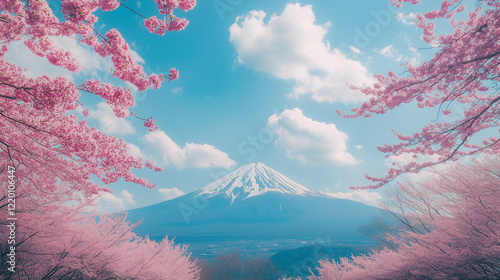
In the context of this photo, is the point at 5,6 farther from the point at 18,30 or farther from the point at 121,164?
the point at 121,164

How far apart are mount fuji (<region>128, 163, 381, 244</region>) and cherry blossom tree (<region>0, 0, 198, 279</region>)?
11032 centimetres

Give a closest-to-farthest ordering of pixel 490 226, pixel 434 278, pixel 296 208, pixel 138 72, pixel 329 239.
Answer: pixel 138 72, pixel 490 226, pixel 434 278, pixel 329 239, pixel 296 208

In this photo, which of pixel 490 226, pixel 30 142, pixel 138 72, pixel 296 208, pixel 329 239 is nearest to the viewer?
pixel 138 72

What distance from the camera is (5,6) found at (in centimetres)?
259

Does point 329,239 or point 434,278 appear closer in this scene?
point 434,278

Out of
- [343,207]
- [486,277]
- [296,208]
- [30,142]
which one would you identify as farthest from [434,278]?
[343,207]

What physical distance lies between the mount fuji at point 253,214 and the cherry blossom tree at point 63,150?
110 metres

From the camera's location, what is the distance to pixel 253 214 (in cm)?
15575

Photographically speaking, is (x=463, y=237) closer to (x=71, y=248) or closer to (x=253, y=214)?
(x=71, y=248)

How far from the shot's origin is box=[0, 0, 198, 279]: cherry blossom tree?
2807 millimetres

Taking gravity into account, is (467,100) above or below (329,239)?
above

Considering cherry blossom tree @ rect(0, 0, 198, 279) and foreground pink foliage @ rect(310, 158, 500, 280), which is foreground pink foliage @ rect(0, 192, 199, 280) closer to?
cherry blossom tree @ rect(0, 0, 198, 279)

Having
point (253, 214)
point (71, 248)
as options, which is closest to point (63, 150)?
point (71, 248)

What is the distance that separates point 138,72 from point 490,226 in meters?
8.60
